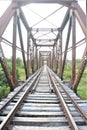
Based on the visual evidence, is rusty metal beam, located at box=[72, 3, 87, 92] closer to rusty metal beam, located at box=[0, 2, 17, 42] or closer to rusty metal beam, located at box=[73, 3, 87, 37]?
rusty metal beam, located at box=[73, 3, 87, 37]

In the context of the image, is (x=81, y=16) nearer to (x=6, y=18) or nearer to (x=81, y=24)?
(x=81, y=24)

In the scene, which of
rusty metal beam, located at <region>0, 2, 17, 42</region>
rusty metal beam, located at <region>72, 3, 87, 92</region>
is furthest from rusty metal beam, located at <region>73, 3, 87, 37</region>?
rusty metal beam, located at <region>0, 2, 17, 42</region>

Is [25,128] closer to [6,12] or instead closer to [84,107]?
[84,107]

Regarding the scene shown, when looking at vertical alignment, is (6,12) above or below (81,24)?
above

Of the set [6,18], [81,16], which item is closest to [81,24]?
[81,16]

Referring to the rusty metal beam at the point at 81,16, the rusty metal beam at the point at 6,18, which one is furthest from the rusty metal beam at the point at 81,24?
the rusty metal beam at the point at 6,18

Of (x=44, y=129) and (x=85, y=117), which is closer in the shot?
(x=44, y=129)

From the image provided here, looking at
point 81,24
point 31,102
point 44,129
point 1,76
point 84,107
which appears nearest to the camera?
point 44,129

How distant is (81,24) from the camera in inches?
266

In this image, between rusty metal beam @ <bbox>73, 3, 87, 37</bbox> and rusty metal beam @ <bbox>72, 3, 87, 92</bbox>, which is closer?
rusty metal beam @ <bbox>72, 3, 87, 92</bbox>

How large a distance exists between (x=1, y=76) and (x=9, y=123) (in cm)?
2372

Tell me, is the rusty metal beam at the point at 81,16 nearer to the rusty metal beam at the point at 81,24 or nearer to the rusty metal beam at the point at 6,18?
the rusty metal beam at the point at 81,24

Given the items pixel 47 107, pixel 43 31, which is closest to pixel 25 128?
pixel 47 107

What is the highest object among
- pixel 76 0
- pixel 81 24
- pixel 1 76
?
pixel 76 0
